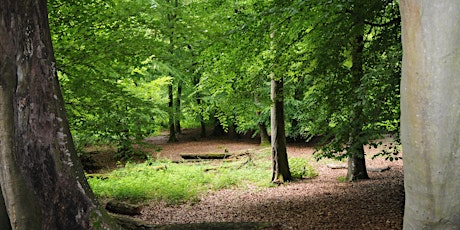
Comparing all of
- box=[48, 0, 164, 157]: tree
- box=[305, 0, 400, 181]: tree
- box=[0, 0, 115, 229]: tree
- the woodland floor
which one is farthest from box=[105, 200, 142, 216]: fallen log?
box=[0, 0, 115, 229]: tree

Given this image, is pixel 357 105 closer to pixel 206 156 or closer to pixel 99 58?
pixel 99 58

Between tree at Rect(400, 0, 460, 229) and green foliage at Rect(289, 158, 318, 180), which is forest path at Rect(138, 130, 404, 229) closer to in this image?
green foliage at Rect(289, 158, 318, 180)

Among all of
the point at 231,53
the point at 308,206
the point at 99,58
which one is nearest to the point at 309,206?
the point at 308,206

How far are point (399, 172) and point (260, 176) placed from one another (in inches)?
188

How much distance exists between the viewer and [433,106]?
2232 millimetres

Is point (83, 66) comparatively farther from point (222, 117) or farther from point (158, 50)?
point (222, 117)

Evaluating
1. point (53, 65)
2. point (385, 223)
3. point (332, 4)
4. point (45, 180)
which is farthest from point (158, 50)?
point (385, 223)

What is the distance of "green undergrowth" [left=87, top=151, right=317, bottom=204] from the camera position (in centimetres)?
1041

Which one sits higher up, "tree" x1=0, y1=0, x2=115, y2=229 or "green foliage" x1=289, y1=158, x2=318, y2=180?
"tree" x1=0, y1=0, x2=115, y2=229

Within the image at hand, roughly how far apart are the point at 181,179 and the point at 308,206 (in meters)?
5.73

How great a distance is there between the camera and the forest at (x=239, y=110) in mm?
2336

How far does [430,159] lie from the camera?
2.27m

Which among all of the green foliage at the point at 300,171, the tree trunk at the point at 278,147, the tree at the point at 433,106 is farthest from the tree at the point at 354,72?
the green foliage at the point at 300,171

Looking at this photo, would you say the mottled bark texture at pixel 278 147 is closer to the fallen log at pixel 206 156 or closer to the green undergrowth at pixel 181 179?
the green undergrowth at pixel 181 179
